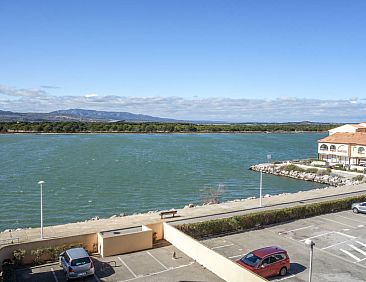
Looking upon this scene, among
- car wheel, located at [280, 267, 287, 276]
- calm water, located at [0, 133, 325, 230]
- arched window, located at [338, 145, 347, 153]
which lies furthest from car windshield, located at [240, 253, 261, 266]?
arched window, located at [338, 145, 347, 153]

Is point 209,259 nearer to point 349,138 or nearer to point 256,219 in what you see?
point 256,219

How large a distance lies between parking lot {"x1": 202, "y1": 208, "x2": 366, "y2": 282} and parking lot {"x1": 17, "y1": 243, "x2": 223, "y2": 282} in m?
2.21

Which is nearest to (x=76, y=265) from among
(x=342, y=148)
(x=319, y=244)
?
(x=319, y=244)

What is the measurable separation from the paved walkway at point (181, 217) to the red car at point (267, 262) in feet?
21.4

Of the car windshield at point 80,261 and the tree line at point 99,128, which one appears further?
the tree line at point 99,128

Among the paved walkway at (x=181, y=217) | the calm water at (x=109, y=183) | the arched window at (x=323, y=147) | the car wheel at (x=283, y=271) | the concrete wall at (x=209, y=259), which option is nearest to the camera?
the concrete wall at (x=209, y=259)

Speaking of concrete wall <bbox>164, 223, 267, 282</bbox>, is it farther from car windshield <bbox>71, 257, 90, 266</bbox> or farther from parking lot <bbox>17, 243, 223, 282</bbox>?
car windshield <bbox>71, 257, 90, 266</bbox>

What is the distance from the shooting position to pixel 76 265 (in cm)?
1347

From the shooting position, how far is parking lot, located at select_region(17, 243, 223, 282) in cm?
1384

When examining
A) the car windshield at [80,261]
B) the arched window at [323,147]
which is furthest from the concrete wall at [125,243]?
the arched window at [323,147]

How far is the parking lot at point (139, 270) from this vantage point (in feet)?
45.4

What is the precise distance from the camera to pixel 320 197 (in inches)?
1080

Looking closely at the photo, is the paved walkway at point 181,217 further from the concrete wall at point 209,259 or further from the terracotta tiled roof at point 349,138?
the terracotta tiled roof at point 349,138

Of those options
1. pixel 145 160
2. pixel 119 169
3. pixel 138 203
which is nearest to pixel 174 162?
pixel 145 160
